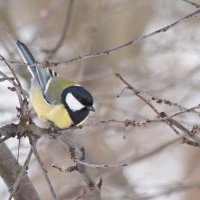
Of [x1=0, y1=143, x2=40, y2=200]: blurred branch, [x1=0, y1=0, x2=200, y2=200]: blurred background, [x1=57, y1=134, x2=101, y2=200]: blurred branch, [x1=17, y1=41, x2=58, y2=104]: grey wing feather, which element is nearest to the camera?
[x1=57, y1=134, x2=101, y2=200]: blurred branch

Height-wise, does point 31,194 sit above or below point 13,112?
below

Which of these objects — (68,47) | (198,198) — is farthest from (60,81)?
(198,198)

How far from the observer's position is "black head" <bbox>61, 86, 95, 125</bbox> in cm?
230

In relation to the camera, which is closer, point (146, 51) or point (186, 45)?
point (186, 45)

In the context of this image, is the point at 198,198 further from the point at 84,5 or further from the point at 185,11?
the point at 84,5

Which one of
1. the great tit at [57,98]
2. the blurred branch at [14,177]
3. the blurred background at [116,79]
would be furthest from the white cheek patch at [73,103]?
the blurred background at [116,79]

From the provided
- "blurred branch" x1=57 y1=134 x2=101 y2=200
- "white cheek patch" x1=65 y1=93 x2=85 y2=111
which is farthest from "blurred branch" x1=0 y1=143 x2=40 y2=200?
"white cheek patch" x1=65 y1=93 x2=85 y2=111

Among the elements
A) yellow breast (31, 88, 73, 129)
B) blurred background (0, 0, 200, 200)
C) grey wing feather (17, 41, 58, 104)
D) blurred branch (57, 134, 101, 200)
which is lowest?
blurred branch (57, 134, 101, 200)

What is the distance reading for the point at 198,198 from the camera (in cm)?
441

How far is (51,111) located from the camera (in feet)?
7.71

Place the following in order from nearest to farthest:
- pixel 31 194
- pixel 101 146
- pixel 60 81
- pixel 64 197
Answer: pixel 31 194
pixel 60 81
pixel 64 197
pixel 101 146

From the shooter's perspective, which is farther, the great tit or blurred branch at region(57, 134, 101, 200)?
the great tit

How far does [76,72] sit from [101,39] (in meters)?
1.11

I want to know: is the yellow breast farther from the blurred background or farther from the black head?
the blurred background
